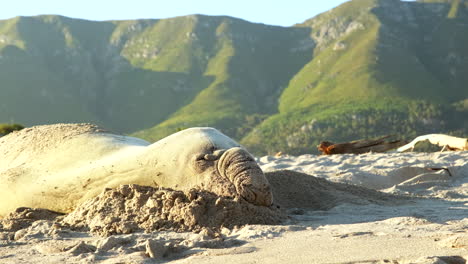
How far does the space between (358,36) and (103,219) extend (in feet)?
447

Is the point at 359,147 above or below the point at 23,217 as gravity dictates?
below

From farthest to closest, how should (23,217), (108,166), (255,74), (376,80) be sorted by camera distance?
(255,74)
(376,80)
(108,166)
(23,217)

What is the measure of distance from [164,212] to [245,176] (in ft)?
2.55

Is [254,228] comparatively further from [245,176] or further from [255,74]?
[255,74]

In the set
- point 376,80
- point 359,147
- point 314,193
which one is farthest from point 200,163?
point 376,80

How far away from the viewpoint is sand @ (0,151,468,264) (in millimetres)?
3381

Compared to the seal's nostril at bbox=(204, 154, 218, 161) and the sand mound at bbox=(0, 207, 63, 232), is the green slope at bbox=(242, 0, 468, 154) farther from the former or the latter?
the seal's nostril at bbox=(204, 154, 218, 161)

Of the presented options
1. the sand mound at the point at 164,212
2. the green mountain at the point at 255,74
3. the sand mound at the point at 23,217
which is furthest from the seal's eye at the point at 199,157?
the green mountain at the point at 255,74

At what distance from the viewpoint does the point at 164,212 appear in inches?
184

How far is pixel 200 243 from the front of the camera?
3.84 meters

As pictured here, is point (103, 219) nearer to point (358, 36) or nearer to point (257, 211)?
point (257, 211)

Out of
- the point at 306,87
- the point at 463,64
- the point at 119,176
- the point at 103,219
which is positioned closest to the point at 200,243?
the point at 103,219

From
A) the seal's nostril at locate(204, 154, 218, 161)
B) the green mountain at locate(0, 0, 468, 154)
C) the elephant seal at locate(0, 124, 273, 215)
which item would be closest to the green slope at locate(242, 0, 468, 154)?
the green mountain at locate(0, 0, 468, 154)

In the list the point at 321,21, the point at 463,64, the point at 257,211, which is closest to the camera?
the point at 257,211
